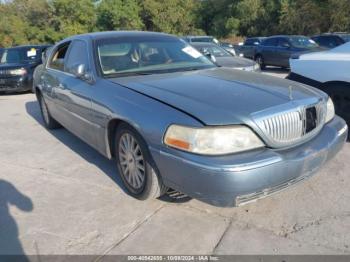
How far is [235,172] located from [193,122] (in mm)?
480

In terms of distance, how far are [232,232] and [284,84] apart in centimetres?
155

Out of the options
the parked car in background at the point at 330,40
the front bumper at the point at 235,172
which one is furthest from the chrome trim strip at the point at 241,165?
the parked car in background at the point at 330,40

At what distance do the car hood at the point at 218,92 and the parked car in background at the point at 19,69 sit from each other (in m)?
8.37

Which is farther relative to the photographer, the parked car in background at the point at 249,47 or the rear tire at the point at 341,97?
the parked car in background at the point at 249,47

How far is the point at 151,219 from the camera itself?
3.24 meters

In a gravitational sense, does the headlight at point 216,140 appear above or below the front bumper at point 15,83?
above

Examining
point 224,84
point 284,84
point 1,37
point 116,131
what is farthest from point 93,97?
point 1,37

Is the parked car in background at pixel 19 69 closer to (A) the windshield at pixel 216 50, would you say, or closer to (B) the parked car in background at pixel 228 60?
(B) the parked car in background at pixel 228 60

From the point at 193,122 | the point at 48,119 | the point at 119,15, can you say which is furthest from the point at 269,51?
the point at 119,15

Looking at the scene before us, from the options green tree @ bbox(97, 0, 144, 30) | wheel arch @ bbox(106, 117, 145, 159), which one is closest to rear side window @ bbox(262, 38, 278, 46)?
wheel arch @ bbox(106, 117, 145, 159)

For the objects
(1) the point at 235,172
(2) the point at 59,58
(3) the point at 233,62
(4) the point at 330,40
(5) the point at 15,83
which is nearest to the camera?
(1) the point at 235,172

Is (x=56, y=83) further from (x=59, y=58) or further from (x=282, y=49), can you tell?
(x=282, y=49)

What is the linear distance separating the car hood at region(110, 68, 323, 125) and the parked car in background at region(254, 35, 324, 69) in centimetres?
1114

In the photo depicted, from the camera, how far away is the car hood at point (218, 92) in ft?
9.29
